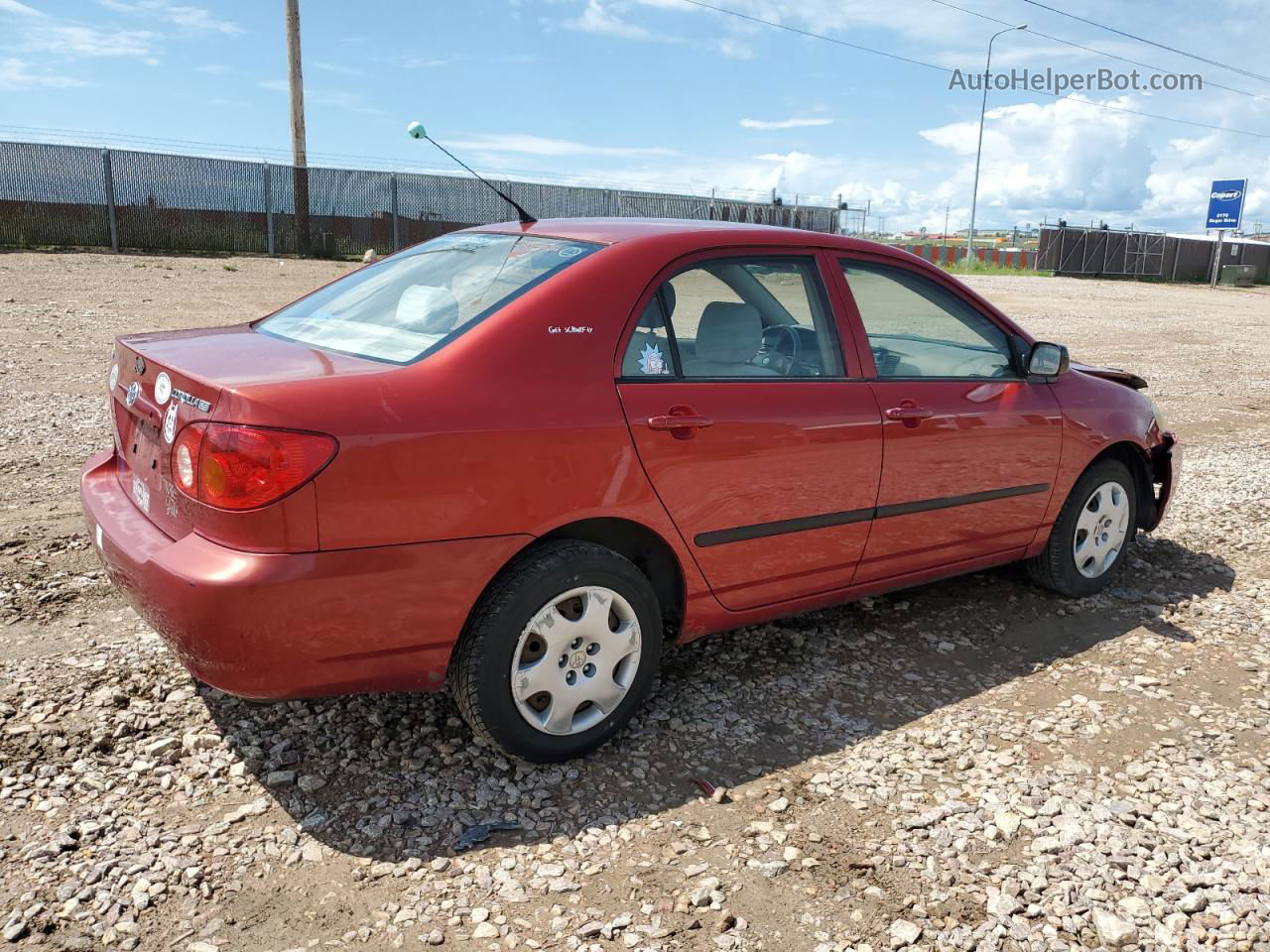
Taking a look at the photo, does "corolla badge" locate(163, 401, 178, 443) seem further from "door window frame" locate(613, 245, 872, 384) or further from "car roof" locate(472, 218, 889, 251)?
"car roof" locate(472, 218, 889, 251)

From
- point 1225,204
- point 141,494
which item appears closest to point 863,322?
point 141,494

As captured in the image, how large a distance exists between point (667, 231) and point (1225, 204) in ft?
165

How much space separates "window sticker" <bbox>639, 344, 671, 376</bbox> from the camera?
10.3 feet

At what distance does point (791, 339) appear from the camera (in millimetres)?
3648

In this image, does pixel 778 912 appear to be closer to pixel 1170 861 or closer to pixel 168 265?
pixel 1170 861

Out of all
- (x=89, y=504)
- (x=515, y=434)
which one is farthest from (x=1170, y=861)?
(x=89, y=504)

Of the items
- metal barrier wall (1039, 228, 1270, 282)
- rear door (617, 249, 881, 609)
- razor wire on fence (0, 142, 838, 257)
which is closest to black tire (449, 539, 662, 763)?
rear door (617, 249, 881, 609)

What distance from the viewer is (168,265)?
20281 millimetres

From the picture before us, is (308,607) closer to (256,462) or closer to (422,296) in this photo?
(256,462)

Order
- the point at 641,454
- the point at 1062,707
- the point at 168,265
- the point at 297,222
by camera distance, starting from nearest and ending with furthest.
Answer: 1. the point at 641,454
2. the point at 1062,707
3. the point at 168,265
4. the point at 297,222

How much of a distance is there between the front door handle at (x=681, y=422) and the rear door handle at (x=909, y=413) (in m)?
0.88

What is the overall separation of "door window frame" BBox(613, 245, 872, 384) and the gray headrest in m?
0.11

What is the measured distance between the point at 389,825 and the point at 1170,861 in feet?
7.16

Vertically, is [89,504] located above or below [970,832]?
above
